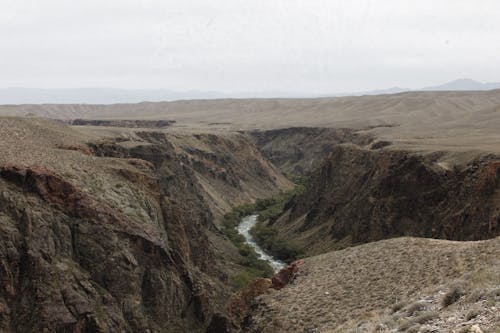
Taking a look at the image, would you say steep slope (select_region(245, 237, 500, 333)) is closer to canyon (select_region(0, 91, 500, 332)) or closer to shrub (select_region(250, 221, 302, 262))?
canyon (select_region(0, 91, 500, 332))

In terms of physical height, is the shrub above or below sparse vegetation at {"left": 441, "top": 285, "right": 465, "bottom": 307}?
below

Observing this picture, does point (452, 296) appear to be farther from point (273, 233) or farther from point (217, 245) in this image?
point (273, 233)

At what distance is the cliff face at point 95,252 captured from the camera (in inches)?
1010

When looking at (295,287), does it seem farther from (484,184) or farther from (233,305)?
(484,184)

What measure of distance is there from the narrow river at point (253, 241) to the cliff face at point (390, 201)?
388 cm

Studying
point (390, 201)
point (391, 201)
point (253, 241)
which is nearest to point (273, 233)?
point (253, 241)

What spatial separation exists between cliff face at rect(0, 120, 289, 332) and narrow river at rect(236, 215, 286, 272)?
46.3 ft

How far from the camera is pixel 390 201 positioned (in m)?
51.9

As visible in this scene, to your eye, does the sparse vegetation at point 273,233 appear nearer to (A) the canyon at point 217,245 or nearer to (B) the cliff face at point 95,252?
(A) the canyon at point 217,245

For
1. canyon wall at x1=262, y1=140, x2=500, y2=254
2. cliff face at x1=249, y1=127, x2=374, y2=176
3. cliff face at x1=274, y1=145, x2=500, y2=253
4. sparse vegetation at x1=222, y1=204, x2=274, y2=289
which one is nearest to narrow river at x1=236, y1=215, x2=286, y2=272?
sparse vegetation at x1=222, y1=204, x2=274, y2=289

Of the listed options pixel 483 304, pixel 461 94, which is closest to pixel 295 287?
pixel 483 304

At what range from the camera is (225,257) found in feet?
175

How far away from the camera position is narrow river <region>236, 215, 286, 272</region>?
56188 mm

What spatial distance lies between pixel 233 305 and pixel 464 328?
14.5 metres
